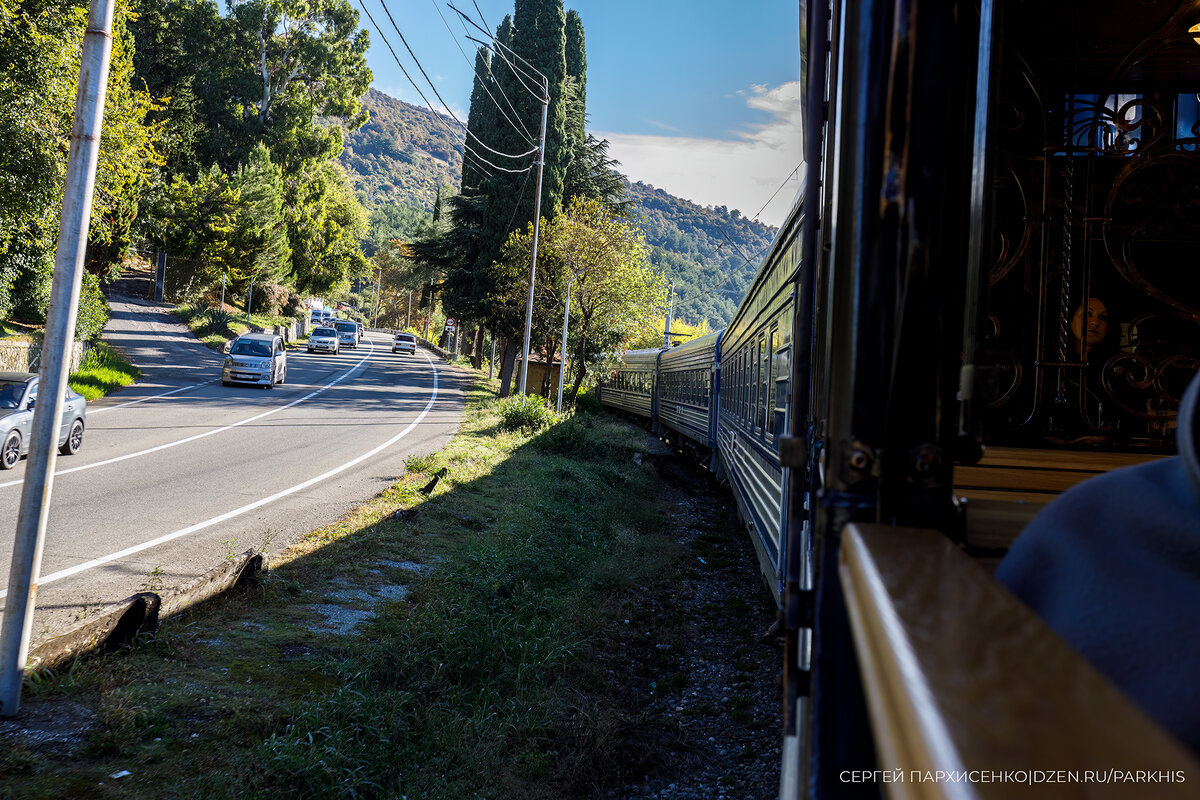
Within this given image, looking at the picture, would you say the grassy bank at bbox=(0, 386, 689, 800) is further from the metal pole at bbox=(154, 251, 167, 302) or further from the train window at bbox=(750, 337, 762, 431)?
the metal pole at bbox=(154, 251, 167, 302)

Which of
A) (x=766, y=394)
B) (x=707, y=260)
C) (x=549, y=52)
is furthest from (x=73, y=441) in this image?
(x=707, y=260)

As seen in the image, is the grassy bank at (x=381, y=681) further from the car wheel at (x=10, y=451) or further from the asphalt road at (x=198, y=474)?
the car wheel at (x=10, y=451)

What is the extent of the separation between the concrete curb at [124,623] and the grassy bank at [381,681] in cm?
9

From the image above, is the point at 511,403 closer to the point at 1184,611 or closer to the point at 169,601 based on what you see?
the point at 169,601

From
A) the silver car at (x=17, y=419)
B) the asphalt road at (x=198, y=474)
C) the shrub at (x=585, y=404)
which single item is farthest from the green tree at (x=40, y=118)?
the shrub at (x=585, y=404)

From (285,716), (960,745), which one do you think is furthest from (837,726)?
(285,716)

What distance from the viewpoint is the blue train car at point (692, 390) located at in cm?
1623

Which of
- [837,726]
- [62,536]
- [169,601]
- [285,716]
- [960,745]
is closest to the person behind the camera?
[960,745]

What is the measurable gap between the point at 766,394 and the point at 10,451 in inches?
401

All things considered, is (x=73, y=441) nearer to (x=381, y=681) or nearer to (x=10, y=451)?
(x=10, y=451)

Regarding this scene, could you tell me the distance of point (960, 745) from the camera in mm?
483

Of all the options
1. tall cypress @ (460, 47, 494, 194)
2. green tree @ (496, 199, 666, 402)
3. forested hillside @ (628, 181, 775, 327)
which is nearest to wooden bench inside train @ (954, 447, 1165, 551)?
green tree @ (496, 199, 666, 402)

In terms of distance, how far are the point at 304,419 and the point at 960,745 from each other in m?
21.3

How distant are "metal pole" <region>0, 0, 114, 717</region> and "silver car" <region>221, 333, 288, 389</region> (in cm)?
2275
